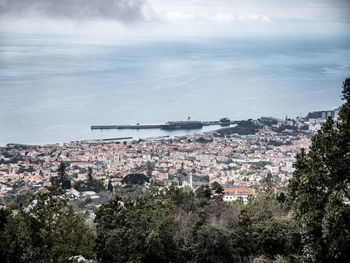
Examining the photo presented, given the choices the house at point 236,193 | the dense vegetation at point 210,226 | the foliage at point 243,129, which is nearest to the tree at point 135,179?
the house at point 236,193

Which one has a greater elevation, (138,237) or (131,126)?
(131,126)

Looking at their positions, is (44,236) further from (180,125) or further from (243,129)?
(180,125)

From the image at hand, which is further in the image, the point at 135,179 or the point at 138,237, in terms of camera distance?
the point at 135,179

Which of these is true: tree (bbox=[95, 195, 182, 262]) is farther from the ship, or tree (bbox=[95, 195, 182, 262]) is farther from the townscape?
the ship

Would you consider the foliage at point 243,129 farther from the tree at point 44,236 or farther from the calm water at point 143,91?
the tree at point 44,236

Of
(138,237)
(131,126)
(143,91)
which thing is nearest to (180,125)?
(131,126)

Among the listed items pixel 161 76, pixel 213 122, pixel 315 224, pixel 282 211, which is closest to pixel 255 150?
pixel 213 122
